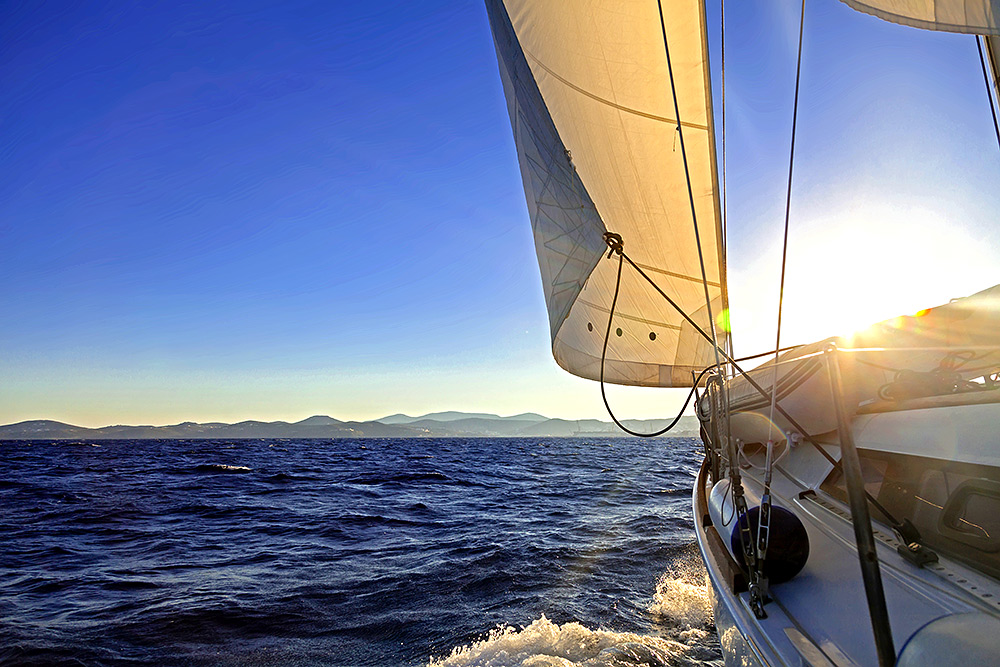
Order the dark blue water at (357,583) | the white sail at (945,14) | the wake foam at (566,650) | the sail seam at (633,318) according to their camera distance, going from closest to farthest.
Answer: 1. the white sail at (945,14)
2. the wake foam at (566,650)
3. the dark blue water at (357,583)
4. the sail seam at (633,318)

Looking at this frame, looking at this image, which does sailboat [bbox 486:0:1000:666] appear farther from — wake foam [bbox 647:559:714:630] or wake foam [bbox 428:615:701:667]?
wake foam [bbox 647:559:714:630]

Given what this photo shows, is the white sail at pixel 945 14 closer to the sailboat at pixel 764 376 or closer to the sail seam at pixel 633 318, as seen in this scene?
the sailboat at pixel 764 376

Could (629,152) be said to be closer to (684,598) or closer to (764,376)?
(764,376)

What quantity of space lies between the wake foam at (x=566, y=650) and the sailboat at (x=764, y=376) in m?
1.42

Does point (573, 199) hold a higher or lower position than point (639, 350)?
higher

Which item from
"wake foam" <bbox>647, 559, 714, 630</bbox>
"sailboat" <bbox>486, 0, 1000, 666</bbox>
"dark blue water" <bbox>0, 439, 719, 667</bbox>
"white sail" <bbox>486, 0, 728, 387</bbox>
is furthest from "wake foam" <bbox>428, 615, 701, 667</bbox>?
"white sail" <bbox>486, 0, 728, 387</bbox>

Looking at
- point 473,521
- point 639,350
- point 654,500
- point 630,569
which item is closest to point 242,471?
point 473,521

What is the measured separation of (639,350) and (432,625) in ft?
11.6

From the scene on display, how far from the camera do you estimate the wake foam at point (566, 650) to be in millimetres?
4250

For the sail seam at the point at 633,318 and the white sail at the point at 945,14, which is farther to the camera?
the sail seam at the point at 633,318

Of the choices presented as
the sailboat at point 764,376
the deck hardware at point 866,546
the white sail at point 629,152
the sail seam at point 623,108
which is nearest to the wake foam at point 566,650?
the sailboat at point 764,376

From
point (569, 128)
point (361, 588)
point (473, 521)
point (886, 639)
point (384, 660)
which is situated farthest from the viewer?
point (473, 521)

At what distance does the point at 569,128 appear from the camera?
5.15 metres

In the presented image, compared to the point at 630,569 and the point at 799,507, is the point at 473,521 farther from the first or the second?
the point at 799,507
